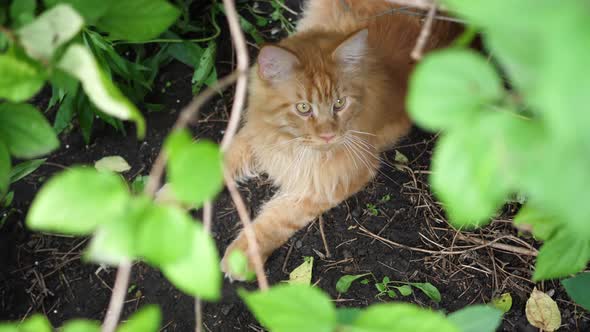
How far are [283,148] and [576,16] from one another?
1.56 metres

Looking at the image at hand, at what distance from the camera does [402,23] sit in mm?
1984

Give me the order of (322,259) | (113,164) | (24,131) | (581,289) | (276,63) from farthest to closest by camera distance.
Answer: (113,164), (322,259), (276,63), (581,289), (24,131)

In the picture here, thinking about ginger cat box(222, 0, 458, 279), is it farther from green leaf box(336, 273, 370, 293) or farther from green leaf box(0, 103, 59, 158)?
green leaf box(0, 103, 59, 158)

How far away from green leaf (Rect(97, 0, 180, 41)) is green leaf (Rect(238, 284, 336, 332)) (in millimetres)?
521

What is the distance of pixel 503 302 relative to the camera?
1.78 metres

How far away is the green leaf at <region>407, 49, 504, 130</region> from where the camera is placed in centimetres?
45

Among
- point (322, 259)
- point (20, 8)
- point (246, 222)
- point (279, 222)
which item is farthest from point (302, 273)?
point (20, 8)

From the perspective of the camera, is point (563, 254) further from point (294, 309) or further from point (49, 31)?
point (49, 31)

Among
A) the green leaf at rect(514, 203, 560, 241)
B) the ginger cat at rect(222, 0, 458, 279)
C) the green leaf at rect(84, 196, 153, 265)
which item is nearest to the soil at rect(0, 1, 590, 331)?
the ginger cat at rect(222, 0, 458, 279)

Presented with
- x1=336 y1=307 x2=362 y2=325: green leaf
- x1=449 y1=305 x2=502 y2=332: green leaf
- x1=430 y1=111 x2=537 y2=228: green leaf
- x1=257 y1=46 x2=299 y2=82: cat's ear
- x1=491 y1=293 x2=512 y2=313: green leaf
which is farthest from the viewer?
x1=491 y1=293 x2=512 y2=313: green leaf

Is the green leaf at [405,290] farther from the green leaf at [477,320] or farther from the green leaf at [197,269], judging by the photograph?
the green leaf at [197,269]

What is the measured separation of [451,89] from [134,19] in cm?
60

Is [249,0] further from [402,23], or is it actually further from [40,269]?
[40,269]

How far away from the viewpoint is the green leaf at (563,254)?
82cm
